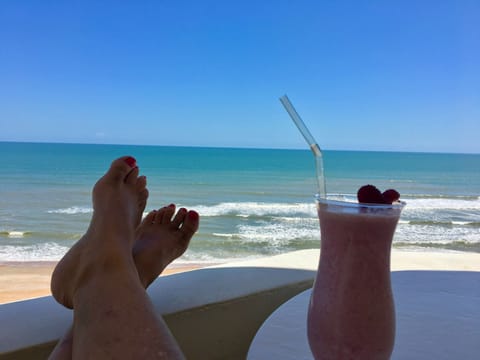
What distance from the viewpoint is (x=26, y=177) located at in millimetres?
14891

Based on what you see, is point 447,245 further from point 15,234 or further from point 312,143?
point 15,234

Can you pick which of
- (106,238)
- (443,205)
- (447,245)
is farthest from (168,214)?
(443,205)

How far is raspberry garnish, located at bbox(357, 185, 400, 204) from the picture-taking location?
0.47 metres

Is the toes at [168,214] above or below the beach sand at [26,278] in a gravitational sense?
above

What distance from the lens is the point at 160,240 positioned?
121 cm

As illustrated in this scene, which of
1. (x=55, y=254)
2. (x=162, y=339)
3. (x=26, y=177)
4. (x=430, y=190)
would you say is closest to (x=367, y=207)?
(x=162, y=339)

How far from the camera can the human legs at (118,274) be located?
555 millimetres

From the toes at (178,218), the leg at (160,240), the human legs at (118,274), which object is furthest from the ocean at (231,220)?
the toes at (178,218)

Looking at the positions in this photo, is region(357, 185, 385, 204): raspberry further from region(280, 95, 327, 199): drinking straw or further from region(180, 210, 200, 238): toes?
region(180, 210, 200, 238): toes

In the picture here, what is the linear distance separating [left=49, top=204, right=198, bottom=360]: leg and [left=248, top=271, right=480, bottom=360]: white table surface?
0.45 metres

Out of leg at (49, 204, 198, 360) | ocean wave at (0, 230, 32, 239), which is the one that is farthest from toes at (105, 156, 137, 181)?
ocean wave at (0, 230, 32, 239)

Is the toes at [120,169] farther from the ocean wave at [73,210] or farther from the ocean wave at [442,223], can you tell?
the ocean wave at [73,210]

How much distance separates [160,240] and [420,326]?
809 millimetres

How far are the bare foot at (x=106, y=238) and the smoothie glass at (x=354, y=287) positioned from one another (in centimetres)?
41
